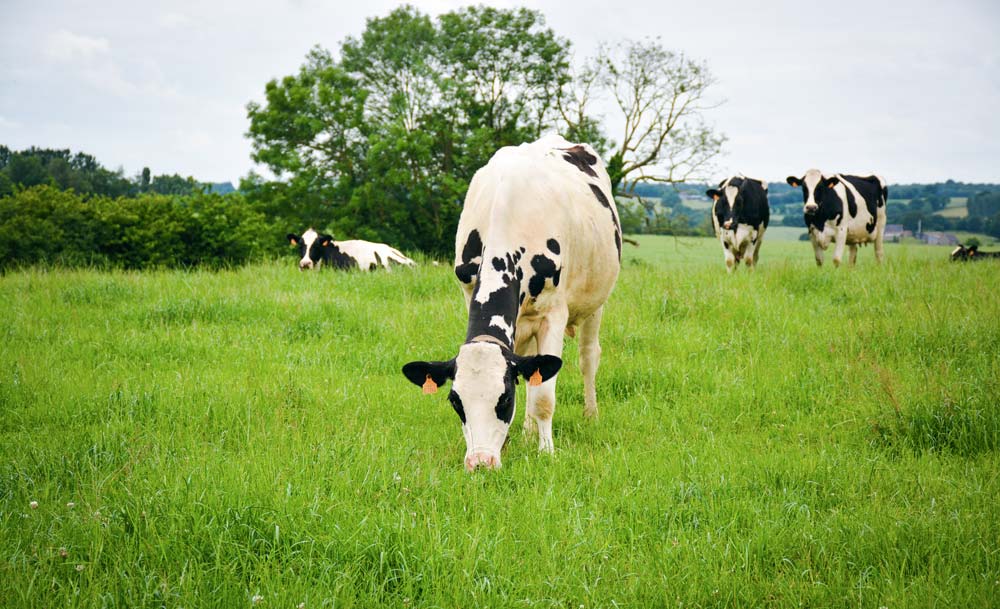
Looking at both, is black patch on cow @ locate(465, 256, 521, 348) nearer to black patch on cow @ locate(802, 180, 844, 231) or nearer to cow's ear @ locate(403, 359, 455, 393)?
cow's ear @ locate(403, 359, 455, 393)

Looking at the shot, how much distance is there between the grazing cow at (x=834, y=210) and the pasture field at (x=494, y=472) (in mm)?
7494

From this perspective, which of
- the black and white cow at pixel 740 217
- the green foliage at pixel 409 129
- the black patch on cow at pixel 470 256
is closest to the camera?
the black patch on cow at pixel 470 256

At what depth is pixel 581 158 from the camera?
275 inches

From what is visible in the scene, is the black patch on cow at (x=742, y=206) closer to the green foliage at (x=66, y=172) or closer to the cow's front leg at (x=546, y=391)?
the cow's front leg at (x=546, y=391)

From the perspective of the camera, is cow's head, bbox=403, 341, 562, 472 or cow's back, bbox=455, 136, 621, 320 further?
cow's back, bbox=455, 136, 621, 320

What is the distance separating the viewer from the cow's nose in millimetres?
4484

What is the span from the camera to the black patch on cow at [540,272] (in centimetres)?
516

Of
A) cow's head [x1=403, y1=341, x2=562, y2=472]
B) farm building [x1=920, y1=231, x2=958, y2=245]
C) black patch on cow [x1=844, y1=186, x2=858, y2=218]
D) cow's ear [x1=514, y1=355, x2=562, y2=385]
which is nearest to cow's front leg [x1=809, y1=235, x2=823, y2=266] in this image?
black patch on cow [x1=844, y1=186, x2=858, y2=218]

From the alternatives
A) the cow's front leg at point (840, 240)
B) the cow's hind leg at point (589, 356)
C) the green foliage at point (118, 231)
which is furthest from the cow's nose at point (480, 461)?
the cow's front leg at point (840, 240)

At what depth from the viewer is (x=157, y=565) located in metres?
3.32

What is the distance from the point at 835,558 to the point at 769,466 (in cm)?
125

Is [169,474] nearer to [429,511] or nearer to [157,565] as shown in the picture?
[157,565]

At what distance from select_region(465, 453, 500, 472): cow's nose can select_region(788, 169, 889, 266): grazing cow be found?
1334cm

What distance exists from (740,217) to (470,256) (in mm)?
11618
